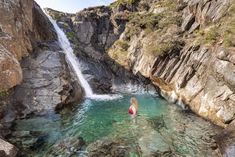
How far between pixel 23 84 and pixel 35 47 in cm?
726

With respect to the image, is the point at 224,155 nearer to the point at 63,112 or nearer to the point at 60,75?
the point at 63,112

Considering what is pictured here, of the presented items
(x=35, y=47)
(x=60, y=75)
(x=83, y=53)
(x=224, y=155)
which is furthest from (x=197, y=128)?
(x=83, y=53)

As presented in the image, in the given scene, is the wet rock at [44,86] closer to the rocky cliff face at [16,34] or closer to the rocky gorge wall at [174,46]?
the rocky cliff face at [16,34]

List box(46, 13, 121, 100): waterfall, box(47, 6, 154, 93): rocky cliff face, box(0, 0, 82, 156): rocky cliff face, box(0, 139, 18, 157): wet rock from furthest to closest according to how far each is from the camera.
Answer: box(47, 6, 154, 93): rocky cliff face
box(46, 13, 121, 100): waterfall
box(0, 0, 82, 156): rocky cliff face
box(0, 139, 18, 157): wet rock

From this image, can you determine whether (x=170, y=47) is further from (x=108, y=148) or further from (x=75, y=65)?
(x=108, y=148)

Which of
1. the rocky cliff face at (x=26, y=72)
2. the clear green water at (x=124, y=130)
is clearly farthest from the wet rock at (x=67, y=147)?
the rocky cliff face at (x=26, y=72)

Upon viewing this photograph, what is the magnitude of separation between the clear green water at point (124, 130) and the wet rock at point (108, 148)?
0.35 m

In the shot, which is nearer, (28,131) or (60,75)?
(28,131)

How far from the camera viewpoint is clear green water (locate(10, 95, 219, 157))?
14.7 meters

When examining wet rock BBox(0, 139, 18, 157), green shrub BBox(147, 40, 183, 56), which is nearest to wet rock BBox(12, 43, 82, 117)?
wet rock BBox(0, 139, 18, 157)

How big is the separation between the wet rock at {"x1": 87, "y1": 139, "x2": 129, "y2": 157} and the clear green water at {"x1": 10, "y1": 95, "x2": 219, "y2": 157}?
0.35m

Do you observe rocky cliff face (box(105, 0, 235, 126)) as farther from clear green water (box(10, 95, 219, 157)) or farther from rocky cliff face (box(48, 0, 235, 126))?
clear green water (box(10, 95, 219, 157))

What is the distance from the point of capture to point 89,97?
2856cm

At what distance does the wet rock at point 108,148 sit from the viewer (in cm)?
1372
